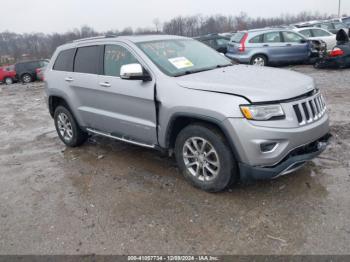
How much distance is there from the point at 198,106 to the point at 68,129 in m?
3.10

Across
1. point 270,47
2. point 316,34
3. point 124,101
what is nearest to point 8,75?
point 270,47

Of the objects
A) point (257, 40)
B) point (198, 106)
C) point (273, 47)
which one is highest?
point (257, 40)

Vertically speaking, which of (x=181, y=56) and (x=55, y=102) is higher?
(x=181, y=56)

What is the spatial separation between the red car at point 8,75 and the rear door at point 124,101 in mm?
20361

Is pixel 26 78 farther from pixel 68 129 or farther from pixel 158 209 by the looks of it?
pixel 158 209

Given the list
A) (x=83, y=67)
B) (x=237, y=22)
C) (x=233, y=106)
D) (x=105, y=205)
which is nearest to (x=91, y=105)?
(x=83, y=67)

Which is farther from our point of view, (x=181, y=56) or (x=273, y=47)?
(x=273, y=47)

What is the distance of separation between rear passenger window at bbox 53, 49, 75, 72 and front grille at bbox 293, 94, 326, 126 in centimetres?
355

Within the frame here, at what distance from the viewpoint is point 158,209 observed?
3494 mm

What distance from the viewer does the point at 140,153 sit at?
16.8ft

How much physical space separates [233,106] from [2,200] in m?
3.05

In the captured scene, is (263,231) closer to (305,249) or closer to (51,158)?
(305,249)

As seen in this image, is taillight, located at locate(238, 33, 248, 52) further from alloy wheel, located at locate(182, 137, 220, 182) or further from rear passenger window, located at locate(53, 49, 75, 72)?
alloy wheel, located at locate(182, 137, 220, 182)

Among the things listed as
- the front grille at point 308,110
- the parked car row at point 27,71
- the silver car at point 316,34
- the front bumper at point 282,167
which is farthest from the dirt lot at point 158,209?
the parked car row at point 27,71
